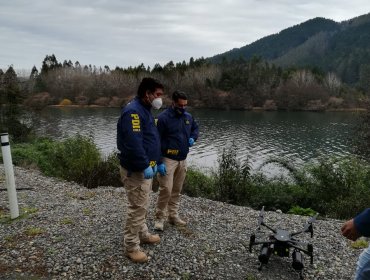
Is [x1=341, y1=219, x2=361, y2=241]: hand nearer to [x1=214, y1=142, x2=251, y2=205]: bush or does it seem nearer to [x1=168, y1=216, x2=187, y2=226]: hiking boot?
[x1=168, y1=216, x2=187, y2=226]: hiking boot

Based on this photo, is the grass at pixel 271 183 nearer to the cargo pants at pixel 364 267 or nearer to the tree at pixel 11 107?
the cargo pants at pixel 364 267

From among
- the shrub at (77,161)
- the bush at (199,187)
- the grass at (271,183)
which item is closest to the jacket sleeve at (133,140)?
the grass at (271,183)

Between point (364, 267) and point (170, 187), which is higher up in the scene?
point (364, 267)

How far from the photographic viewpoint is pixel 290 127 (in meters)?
50.5

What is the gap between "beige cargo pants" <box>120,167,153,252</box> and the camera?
15.8ft

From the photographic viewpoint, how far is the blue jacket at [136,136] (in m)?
4.56

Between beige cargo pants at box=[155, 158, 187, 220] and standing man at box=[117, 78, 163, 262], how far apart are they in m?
0.82

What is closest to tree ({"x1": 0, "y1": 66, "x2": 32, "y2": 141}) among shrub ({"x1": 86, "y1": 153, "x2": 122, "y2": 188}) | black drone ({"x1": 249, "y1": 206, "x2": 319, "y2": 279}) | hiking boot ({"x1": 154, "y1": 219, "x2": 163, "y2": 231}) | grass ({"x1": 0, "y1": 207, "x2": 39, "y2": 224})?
shrub ({"x1": 86, "y1": 153, "x2": 122, "y2": 188})

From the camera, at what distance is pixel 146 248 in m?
5.30

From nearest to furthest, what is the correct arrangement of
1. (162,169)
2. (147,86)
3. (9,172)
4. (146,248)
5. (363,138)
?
(147,86) < (146,248) < (162,169) < (9,172) < (363,138)

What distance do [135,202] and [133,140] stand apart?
90 centimetres

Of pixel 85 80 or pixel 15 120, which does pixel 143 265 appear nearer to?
pixel 15 120

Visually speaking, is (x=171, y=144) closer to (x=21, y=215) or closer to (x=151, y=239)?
(x=151, y=239)

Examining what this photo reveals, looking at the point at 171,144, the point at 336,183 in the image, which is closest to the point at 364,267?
the point at 171,144
